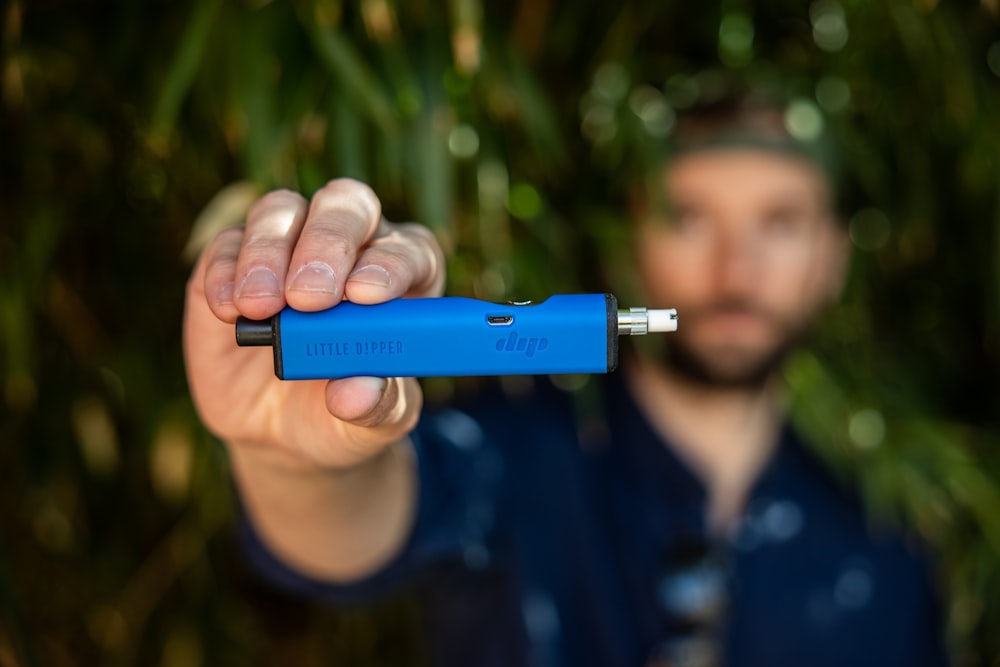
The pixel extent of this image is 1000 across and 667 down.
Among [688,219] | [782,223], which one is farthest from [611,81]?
[782,223]

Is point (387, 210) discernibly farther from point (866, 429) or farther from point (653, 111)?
point (866, 429)

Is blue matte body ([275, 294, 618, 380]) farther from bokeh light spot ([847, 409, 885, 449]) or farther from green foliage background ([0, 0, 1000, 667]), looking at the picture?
bokeh light spot ([847, 409, 885, 449])

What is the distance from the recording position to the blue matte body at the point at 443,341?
50cm

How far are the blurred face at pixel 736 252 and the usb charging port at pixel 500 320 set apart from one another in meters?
0.71

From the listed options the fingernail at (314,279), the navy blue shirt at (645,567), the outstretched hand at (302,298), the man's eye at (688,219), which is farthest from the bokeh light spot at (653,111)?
the fingernail at (314,279)

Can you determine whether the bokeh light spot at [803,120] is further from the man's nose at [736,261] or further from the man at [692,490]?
the man's nose at [736,261]

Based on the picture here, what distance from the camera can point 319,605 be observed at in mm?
1398

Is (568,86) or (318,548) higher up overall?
(568,86)

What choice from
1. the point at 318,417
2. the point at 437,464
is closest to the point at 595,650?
the point at 437,464

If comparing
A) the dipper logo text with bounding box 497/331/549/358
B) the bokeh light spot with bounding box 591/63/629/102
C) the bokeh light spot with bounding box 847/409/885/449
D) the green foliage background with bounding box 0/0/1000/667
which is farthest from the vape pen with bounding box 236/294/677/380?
the bokeh light spot with bounding box 847/409/885/449

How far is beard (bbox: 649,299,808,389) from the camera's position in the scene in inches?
48.9

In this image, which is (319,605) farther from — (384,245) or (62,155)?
(384,245)

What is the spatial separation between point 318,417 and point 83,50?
63cm

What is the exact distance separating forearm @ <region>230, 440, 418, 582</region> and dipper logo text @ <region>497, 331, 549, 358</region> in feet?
0.93
